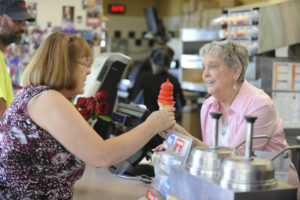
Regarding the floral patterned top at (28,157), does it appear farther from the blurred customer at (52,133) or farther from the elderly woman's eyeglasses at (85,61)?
the elderly woman's eyeglasses at (85,61)

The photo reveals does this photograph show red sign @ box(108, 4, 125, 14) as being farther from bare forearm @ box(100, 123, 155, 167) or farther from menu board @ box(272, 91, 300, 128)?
bare forearm @ box(100, 123, 155, 167)

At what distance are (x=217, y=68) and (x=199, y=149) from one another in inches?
40.6

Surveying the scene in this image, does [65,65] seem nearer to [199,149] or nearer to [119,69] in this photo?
[199,149]

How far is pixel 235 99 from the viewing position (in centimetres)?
235

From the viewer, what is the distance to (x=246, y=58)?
246 centimetres

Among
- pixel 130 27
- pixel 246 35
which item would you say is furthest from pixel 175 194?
pixel 130 27

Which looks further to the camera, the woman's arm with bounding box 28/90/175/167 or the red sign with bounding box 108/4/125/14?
the red sign with bounding box 108/4/125/14

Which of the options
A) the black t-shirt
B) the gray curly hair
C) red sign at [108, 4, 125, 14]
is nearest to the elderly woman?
the gray curly hair

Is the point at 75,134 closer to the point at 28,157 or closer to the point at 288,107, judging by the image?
the point at 28,157

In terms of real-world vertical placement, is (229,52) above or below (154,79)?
above

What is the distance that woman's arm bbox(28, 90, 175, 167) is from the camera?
1.74 m

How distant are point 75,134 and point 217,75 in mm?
969

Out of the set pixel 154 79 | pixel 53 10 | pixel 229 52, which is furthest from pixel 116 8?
pixel 229 52

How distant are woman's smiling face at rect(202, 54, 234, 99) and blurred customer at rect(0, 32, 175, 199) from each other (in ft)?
1.89
